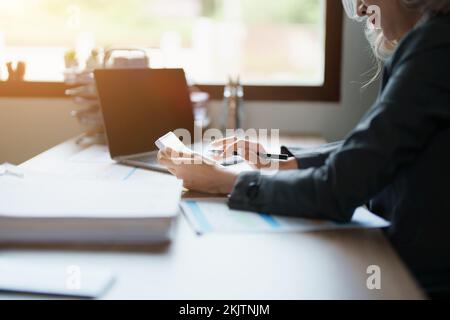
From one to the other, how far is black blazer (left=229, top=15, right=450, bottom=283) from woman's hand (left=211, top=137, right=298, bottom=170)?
0.31 metres

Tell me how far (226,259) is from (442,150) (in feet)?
1.30

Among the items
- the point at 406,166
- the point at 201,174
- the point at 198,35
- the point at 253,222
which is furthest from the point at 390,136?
the point at 198,35

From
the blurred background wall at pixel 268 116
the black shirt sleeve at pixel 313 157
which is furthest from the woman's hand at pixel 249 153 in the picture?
the blurred background wall at pixel 268 116

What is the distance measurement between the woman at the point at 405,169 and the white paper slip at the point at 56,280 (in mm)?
341

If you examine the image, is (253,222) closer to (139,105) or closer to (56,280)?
(56,280)

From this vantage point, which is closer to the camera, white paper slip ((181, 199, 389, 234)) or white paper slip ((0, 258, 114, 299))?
white paper slip ((0, 258, 114, 299))

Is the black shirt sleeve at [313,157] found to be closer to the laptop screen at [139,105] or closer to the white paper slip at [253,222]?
the white paper slip at [253,222]

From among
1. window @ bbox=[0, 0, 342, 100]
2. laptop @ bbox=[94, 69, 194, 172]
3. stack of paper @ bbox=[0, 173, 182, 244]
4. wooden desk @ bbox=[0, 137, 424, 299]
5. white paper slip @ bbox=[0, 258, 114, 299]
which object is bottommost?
wooden desk @ bbox=[0, 137, 424, 299]

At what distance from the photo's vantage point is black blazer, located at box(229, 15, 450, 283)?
2.74 feet

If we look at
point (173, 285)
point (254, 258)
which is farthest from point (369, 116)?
point (173, 285)

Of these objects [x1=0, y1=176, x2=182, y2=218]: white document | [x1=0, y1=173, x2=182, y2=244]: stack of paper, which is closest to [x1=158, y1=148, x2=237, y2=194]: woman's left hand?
[x1=0, y1=176, x2=182, y2=218]: white document

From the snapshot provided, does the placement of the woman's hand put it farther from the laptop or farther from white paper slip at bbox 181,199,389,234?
white paper slip at bbox 181,199,389,234
